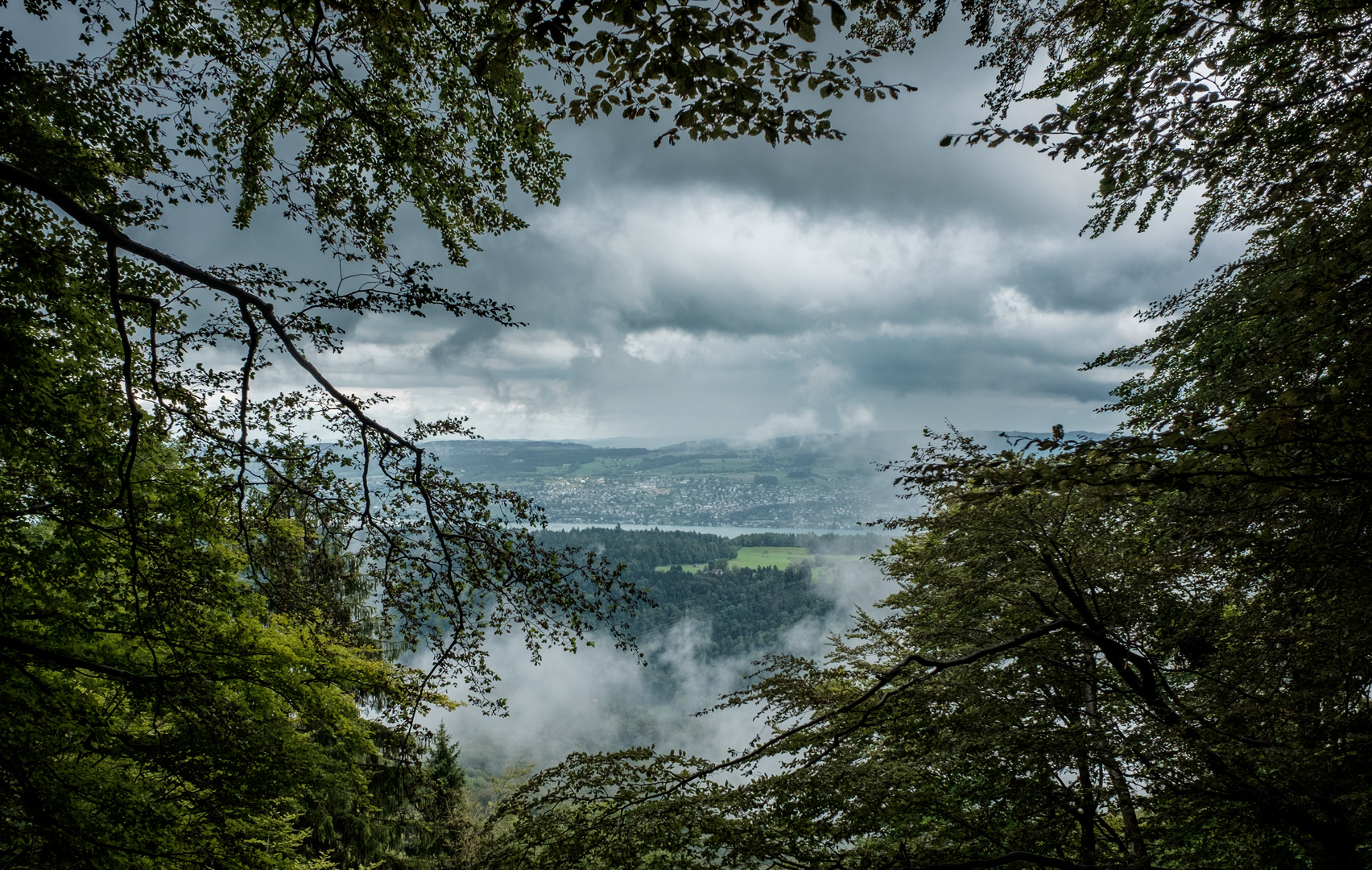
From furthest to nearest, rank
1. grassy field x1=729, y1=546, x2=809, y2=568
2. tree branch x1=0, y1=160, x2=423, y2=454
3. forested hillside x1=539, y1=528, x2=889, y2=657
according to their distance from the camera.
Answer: grassy field x1=729, y1=546, x2=809, y2=568 → forested hillside x1=539, y1=528, x2=889, y2=657 → tree branch x1=0, y1=160, x2=423, y2=454

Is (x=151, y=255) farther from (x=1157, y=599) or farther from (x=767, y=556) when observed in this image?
(x=767, y=556)

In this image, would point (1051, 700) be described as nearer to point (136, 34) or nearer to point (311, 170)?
point (311, 170)

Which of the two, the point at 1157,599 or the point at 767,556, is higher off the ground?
the point at 1157,599

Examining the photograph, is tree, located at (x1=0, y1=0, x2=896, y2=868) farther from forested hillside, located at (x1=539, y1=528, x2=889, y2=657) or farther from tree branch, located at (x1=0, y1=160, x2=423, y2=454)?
forested hillside, located at (x1=539, y1=528, x2=889, y2=657)

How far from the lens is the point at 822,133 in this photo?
255 centimetres

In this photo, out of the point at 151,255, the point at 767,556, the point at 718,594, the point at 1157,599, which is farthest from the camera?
the point at 767,556

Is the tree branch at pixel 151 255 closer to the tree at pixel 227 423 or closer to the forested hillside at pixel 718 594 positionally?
the tree at pixel 227 423

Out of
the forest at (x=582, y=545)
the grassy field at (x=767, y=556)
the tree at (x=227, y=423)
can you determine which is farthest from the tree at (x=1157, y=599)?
the grassy field at (x=767, y=556)

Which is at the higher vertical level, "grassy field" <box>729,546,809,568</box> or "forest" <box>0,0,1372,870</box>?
"forest" <box>0,0,1372,870</box>

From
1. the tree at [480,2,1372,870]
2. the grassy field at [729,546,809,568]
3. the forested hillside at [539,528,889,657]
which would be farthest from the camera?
the grassy field at [729,546,809,568]

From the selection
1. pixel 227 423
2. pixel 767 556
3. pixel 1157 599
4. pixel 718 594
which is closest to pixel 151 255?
pixel 227 423

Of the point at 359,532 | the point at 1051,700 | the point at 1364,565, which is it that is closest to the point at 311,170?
the point at 359,532

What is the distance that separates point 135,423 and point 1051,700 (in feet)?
21.0

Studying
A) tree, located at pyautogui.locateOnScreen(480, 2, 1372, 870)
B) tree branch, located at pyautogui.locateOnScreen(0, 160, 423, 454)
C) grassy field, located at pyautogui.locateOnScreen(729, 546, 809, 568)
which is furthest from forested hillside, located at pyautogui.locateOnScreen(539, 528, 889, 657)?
tree branch, located at pyautogui.locateOnScreen(0, 160, 423, 454)
